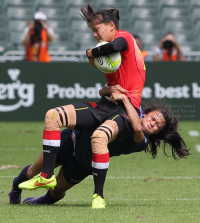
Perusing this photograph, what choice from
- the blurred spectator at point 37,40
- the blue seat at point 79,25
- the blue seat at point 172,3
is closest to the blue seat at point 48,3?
the blue seat at point 79,25

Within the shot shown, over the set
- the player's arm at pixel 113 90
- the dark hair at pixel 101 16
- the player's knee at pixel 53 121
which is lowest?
the player's knee at pixel 53 121

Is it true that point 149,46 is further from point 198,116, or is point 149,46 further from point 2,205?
point 2,205

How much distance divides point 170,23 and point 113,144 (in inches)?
562

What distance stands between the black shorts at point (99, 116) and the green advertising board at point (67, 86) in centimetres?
781

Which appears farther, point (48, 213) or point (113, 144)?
point (113, 144)

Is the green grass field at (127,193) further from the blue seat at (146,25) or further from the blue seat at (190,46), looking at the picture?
the blue seat at (146,25)

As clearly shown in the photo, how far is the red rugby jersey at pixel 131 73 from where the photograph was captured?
208 inches

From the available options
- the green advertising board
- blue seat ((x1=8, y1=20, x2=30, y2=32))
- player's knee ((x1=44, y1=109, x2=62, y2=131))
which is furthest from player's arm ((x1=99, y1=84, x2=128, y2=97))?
blue seat ((x1=8, y1=20, x2=30, y2=32))

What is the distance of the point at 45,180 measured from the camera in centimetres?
478

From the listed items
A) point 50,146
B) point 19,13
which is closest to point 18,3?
point 19,13

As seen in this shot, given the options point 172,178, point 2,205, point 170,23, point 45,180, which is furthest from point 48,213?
point 170,23

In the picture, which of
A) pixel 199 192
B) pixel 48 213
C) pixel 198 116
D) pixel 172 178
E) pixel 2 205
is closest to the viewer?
pixel 48 213

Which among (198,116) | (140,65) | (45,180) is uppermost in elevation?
(140,65)

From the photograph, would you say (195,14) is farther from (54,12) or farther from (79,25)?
(54,12)
